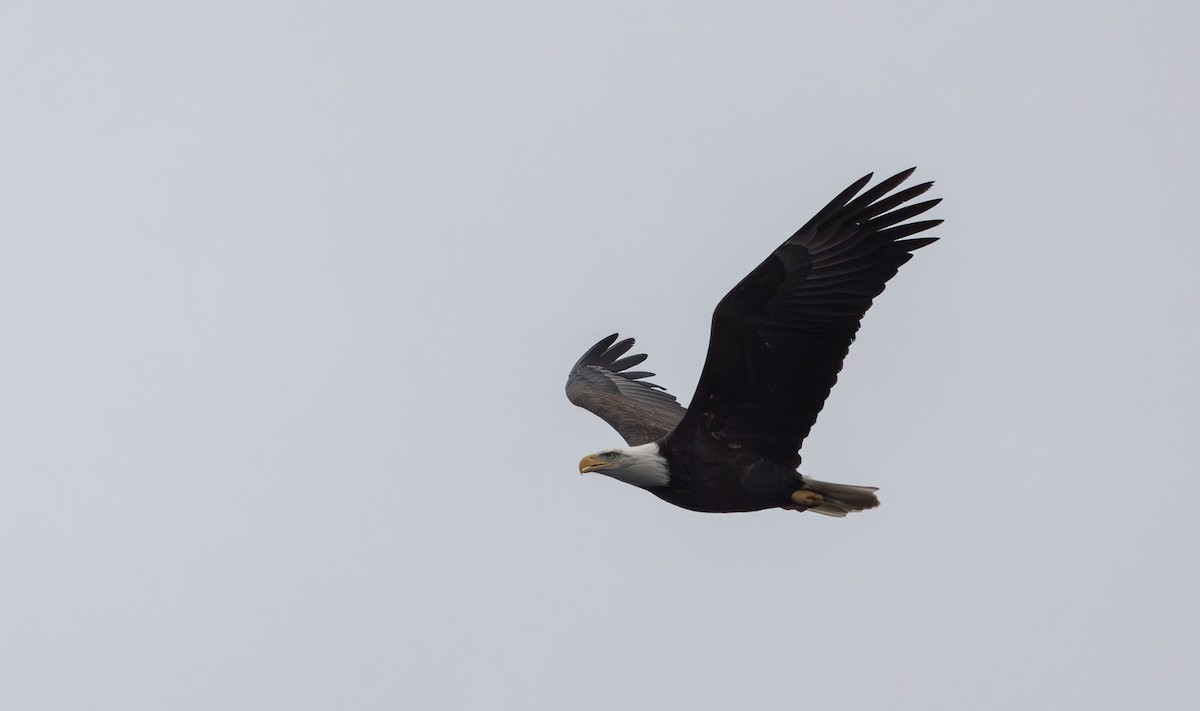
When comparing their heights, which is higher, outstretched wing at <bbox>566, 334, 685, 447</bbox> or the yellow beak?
outstretched wing at <bbox>566, 334, 685, 447</bbox>

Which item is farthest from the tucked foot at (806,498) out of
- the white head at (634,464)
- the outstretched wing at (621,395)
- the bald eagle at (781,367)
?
the outstretched wing at (621,395)

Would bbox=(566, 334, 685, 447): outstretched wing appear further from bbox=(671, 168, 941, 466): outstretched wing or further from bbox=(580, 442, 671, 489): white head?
bbox=(671, 168, 941, 466): outstretched wing

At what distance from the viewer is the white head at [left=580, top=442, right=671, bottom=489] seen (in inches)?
644

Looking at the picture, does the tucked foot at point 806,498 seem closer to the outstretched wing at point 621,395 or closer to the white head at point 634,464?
the white head at point 634,464

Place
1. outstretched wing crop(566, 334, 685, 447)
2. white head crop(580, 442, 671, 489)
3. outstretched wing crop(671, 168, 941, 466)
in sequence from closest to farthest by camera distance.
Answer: outstretched wing crop(671, 168, 941, 466) < white head crop(580, 442, 671, 489) < outstretched wing crop(566, 334, 685, 447)

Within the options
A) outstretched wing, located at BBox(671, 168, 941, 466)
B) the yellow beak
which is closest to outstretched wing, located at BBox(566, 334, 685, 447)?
Result: the yellow beak

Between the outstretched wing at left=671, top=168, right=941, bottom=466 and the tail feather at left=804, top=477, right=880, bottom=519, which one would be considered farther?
the tail feather at left=804, top=477, right=880, bottom=519

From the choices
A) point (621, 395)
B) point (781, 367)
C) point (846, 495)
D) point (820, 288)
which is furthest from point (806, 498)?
point (621, 395)

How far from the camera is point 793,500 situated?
54.0 feet

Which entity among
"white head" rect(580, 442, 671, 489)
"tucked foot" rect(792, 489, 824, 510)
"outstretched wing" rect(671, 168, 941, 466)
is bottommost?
"tucked foot" rect(792, 489, 824, 510)

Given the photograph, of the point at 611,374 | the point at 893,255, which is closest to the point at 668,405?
the point at 611,374

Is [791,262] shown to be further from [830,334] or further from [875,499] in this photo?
[875,499]

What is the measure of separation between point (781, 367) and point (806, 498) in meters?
1.32

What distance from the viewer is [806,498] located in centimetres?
1645
